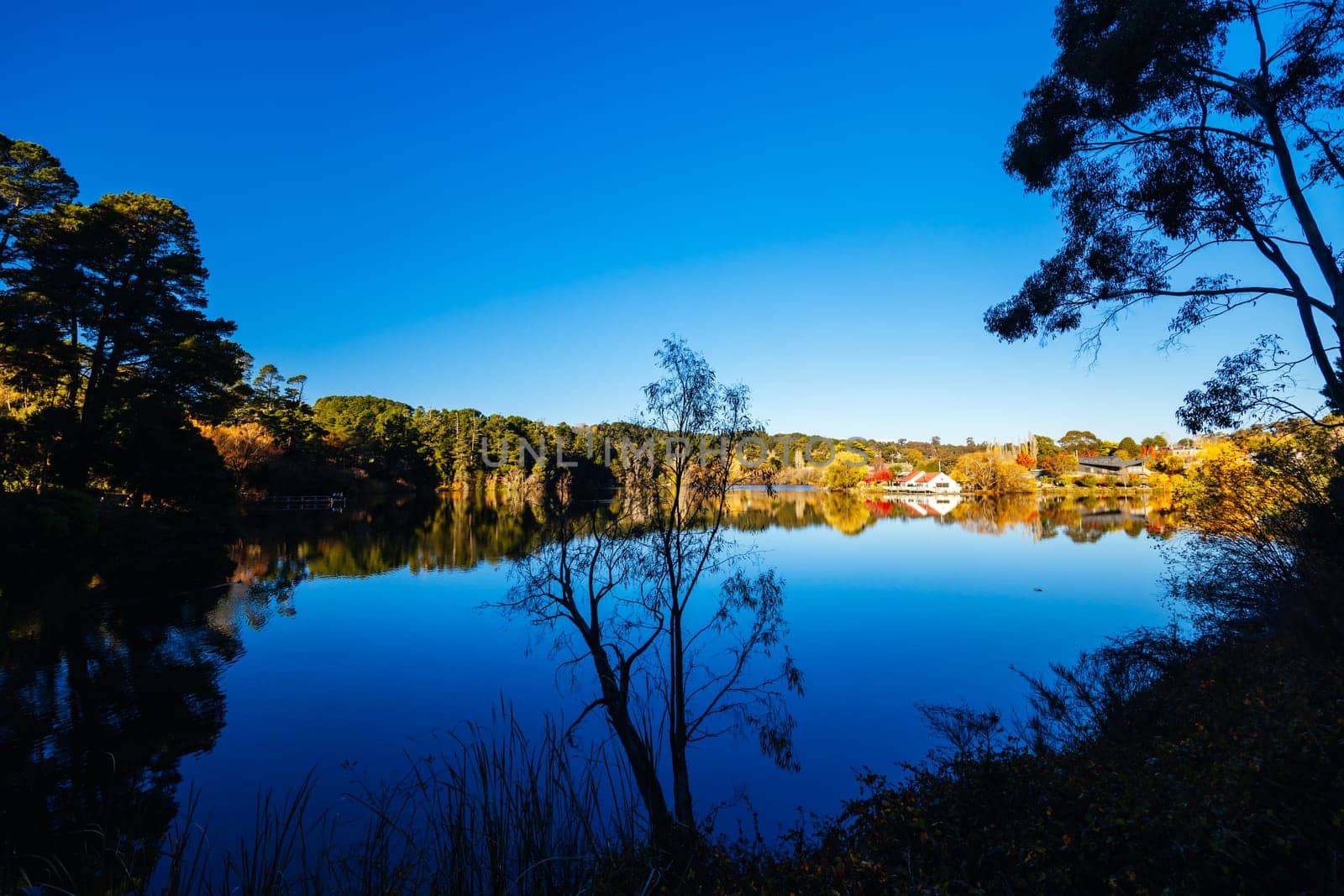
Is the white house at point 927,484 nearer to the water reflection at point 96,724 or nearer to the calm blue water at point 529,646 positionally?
the calm blue water at point 529,646

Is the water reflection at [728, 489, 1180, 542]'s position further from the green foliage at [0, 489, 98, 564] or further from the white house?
the green foliage at [0, 489, 98, 564]

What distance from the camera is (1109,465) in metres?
81.4

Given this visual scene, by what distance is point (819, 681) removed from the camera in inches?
477

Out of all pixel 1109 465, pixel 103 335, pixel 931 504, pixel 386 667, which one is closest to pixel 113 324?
pixel 103 335

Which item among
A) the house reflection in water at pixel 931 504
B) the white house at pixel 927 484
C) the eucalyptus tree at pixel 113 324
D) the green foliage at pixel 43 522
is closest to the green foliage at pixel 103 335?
the eucalyptus tree at pixel 113 324

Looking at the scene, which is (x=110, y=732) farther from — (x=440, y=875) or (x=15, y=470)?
(x=15, y=470)

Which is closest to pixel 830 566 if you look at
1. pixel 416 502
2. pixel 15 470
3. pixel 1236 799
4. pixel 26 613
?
pixel 1236 799

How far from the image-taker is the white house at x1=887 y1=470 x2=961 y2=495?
7656 centimetres

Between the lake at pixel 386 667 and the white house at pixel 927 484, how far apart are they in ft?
168

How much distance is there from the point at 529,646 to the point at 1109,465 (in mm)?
89657

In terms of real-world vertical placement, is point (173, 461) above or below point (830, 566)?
above

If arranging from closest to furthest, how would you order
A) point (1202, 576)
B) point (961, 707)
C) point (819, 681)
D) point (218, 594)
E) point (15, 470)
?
point (961, 707) → point (819, 681) → point (1202, 576) → point (218, 594) → point (15, 470)

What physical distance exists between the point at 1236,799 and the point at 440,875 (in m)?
5.75

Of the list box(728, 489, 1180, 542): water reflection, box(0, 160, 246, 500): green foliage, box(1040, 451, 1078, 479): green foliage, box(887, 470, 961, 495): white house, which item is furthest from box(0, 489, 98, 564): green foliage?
box(1040, 451, 1078, 479): green foliage
